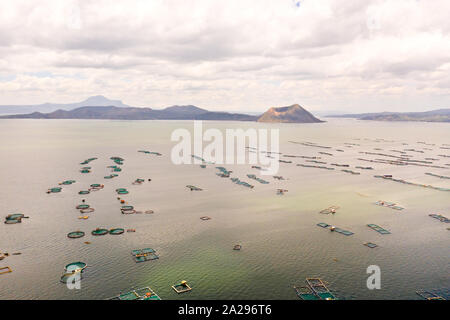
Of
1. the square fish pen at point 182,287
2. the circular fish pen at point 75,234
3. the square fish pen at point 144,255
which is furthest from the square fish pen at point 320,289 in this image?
the circular fish pen at point 75,234

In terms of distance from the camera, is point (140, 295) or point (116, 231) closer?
point (140, 295)

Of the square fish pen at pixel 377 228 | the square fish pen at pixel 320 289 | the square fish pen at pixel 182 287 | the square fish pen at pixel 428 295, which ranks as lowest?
the square fish pen at pixel 428 295

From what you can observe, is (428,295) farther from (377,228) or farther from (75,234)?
(75,234)

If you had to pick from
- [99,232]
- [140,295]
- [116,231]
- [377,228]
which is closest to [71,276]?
[140,295]

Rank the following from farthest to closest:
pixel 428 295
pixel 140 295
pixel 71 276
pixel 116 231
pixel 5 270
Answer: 1. pixel 116 231
2. pixel 5 270
3. pixel 71 276
4. pixel 428 295
5. pixel 140 295

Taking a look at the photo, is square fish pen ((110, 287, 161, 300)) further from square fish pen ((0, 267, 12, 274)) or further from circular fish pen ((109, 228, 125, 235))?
circular fish pen ((109, 228, 125, 235))

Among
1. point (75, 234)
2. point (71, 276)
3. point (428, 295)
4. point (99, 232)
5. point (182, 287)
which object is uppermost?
A: point (99, 232)

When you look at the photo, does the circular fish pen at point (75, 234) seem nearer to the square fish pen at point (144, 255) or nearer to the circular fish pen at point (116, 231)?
the circular fish pen at point (116, 231)

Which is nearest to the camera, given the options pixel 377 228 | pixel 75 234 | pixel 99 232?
pixel 75 234

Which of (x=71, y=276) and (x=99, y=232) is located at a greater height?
(x=99, y=232)

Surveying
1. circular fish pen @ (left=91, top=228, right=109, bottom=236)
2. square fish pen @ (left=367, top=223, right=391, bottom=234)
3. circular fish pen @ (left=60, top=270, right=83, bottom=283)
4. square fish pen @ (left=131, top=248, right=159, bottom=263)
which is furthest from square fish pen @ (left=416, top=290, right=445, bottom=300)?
circular fish pen @ (left=91, top=228, right=109, bottom=236)

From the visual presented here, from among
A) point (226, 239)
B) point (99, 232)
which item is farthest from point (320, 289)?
point (99, 232)
